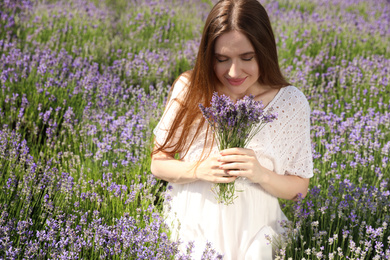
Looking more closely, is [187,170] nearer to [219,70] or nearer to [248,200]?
[248,200]

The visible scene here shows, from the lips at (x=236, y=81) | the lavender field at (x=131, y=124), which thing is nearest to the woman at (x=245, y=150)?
the lips at (x=236, y=81)

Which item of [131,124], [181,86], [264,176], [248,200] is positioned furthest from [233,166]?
[131,124]

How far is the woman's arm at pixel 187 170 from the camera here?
7.59ft

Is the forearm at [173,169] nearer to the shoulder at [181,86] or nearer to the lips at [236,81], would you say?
the shoulder at [181,86]

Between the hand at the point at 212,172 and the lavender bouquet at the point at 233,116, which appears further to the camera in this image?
the hand at the point at 212,172

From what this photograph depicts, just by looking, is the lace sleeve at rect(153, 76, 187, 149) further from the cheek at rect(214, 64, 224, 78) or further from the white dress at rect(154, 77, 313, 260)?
the cheek at rect(214, 64, 224, 78)

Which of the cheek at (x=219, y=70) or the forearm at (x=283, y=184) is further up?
the cheek at (x=219, y=70)

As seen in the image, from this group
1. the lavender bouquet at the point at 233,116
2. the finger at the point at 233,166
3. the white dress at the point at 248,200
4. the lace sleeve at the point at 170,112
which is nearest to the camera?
the lavender bouquet at the point at 233,116

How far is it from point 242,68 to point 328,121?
5.31ft

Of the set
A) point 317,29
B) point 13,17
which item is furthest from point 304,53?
point 13,17

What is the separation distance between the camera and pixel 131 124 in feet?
11.7

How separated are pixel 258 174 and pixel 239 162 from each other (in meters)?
0.15

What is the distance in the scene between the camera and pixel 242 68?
96.3 inches

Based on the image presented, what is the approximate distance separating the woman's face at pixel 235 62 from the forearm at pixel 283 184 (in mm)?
450
